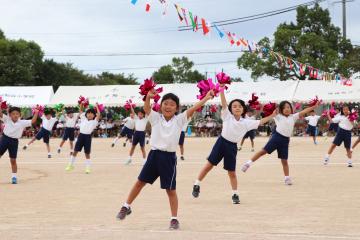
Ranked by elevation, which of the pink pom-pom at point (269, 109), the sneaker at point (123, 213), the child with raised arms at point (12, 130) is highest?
the pink pom-pom at point (269, 109)

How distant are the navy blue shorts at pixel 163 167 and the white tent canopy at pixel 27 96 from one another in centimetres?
3556

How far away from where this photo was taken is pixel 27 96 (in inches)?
1673

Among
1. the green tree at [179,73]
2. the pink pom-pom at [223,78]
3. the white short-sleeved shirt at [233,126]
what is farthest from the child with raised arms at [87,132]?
the green tree at [179,73]

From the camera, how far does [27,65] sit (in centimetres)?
6266

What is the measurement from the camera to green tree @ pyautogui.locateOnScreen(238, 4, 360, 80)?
51812 mm

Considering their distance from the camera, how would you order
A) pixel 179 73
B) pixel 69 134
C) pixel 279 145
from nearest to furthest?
pixel 279 145 → pixel 69 134 → pixel 179 73

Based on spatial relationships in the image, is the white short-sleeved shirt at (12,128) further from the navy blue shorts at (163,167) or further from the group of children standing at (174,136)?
the navy blue shorts at (163,167)

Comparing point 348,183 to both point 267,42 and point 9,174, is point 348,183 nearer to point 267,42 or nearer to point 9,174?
point 9,174

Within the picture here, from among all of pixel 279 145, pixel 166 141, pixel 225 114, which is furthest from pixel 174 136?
pixel 279 145

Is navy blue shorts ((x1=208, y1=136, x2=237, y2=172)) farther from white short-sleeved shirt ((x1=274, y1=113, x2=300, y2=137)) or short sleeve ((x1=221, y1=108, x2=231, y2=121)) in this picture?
white short-sleeved shirt ((x1=274, y1=113, x2=300, y2=137))

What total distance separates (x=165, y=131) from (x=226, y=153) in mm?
2856

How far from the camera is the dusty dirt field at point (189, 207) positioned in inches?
273

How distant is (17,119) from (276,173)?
6427mm

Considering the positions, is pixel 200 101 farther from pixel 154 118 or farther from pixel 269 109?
pixel 269 109
